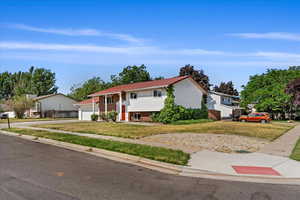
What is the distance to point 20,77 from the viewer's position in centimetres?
8088

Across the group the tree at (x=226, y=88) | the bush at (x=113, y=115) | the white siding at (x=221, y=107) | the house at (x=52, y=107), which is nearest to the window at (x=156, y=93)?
the bush at (x=113, y=115)

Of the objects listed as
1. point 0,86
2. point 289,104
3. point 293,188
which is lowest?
point 293,188

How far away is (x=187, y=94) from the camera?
28.7 metres

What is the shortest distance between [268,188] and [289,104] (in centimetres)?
3811

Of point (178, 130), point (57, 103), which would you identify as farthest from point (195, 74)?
point (178, 130)

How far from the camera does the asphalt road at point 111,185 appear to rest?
15.5 feet

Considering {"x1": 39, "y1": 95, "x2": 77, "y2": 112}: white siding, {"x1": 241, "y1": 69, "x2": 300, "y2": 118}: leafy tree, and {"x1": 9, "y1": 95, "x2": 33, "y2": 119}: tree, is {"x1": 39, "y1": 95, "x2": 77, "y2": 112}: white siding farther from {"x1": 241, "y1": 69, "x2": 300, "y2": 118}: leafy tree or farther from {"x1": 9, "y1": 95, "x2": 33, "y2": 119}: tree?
{"x1": 241, "y1": 69, "x2": 300, "y2": 118}: leafy tree

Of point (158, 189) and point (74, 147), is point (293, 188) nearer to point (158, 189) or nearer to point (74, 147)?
point (158, 189)

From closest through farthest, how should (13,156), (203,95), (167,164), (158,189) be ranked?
(158,189)
(167,164)
(13,156)
(203,95)

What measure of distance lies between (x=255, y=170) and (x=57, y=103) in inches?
2090

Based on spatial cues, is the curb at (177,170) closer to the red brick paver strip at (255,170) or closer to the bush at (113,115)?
the red brick paver strip at (255,170)

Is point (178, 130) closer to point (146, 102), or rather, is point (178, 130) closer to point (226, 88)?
point (146, 102)

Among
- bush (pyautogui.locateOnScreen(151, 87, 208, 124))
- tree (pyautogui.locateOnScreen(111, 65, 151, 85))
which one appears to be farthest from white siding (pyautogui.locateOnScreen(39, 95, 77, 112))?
bush (pyautogui.locateOnScreen(151, 87, 208, 124))

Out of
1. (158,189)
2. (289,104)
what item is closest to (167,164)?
(158,189)
